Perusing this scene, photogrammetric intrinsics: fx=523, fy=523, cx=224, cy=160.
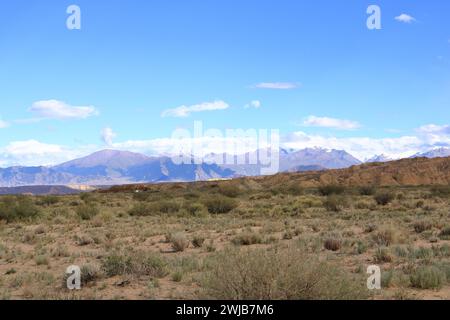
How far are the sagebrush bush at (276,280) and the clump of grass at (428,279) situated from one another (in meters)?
3.05

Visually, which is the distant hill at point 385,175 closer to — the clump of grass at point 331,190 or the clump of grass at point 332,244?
the clump of grass at point 331,190

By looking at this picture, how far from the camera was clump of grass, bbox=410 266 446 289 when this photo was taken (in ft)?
35.8

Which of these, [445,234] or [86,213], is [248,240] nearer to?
[445,234]

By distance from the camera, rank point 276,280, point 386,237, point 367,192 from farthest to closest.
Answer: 1. point 367,192
2. point 386,237
3. point 276,280

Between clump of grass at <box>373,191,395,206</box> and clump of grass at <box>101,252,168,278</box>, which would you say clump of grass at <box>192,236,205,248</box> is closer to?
clump of grass at <box>101,252,168,278</box>

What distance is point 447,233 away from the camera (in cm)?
1962

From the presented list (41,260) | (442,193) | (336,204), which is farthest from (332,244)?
(442,193)

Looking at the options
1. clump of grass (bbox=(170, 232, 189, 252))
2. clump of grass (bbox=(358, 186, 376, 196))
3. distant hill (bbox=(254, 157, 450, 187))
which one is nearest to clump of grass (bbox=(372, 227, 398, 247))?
clump of grass (bbox=(170, 232, 189, 252))

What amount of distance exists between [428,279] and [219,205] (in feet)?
84.3

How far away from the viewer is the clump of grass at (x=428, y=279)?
1090cm

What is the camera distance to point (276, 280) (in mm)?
8133

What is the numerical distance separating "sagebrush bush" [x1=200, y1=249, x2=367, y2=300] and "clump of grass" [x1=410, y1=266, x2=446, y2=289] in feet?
10.0

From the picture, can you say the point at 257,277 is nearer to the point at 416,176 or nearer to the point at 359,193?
the point at 359,193
